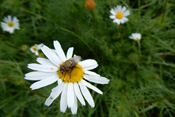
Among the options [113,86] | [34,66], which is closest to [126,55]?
[113,86]

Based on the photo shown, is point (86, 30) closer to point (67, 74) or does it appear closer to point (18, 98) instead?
point (67, 74)

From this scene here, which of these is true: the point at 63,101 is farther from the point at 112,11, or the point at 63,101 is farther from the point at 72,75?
the point at 112,11

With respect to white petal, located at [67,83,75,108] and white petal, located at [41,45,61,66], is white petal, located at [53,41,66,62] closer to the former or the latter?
white petal, located at [41,45,61,66]

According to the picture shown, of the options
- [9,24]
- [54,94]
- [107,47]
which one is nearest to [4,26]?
[9,24]

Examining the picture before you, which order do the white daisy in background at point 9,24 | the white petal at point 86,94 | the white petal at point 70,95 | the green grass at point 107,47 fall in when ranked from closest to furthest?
the white petal at point 70,95, the white petal at point 86,94, the green grass at point 107,47, the white daisy in background at point 9,24

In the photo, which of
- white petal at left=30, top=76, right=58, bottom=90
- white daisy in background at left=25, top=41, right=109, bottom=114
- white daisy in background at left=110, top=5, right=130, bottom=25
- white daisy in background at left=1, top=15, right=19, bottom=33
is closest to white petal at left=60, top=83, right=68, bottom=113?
white daisy in background at left=25, top=41, right=109, bottom=114

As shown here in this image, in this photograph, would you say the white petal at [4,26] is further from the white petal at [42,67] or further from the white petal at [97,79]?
the white petal at [97,79]

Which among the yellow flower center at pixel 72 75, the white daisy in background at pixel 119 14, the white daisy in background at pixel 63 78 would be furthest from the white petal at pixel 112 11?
the yellow flower center at pixel 72 75
